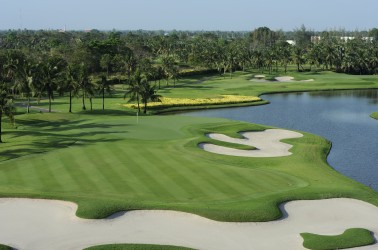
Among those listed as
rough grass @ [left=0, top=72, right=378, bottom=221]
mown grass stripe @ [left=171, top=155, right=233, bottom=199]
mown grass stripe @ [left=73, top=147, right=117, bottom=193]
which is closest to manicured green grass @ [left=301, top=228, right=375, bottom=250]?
rough grass @ [left=0, top=72, right=378, bottom=221]

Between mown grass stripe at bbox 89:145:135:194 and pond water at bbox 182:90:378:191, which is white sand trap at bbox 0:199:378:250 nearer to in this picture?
mown grass stripe at bbox 89:145:135:194

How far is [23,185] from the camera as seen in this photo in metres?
37.9

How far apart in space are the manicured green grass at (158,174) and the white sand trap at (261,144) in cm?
164

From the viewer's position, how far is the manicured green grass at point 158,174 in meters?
34.0

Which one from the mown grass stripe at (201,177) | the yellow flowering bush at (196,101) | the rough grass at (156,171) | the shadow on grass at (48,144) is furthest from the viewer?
the yellow flowering bush at (196,101)

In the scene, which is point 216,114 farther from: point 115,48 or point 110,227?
point 115,48

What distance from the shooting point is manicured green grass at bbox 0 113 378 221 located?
34.0 metres

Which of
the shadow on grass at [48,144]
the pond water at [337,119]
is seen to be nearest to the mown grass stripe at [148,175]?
the shadow on grass at [48,144]

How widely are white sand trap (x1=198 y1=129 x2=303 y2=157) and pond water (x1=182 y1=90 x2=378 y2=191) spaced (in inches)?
205

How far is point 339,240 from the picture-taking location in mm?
28781

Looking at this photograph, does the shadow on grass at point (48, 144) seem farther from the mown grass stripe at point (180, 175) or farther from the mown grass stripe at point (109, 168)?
the mown grass stripe at point (180, 175)

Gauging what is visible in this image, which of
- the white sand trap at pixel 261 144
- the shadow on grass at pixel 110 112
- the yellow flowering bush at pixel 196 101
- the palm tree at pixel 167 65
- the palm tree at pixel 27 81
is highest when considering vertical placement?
the palm tree at pixel 167 65

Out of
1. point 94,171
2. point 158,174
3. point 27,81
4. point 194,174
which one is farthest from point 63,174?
point 27,81

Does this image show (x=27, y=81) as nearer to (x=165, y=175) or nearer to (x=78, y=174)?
(x=78, y=174)
